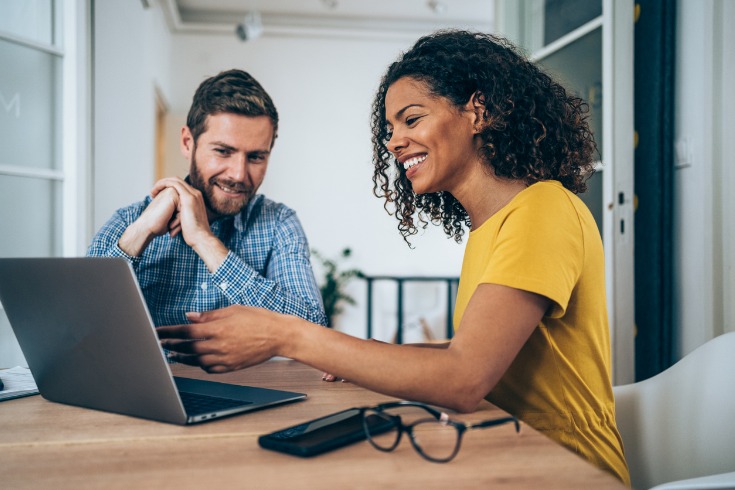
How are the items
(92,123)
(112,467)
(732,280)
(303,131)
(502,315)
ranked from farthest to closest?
(303,131)
(92,123)
(732,280)
(502,315)
(112,467)

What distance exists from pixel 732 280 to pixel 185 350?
5.39ft

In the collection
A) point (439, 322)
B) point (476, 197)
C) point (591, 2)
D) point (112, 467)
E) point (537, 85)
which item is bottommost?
point (439, 322)

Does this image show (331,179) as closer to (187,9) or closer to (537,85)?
(187,9)

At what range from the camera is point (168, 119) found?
5.39 m

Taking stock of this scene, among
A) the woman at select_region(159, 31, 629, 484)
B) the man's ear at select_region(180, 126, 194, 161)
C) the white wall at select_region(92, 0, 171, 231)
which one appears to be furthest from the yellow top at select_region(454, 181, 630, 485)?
the white wall at select_region(92, 0, 171, 231)

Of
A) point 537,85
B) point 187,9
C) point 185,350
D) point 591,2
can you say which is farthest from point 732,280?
point 187,9

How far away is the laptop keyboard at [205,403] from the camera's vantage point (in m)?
0.90

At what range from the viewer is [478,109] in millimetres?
1260

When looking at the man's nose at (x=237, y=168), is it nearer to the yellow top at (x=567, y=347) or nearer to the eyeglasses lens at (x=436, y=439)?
the yellow top at (x=567, y=347)

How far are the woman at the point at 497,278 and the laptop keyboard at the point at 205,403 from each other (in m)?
0.06

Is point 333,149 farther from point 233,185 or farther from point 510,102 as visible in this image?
point 510,102

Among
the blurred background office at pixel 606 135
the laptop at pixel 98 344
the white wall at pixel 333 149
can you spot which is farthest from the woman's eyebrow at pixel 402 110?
the white wall at pixel 333 149

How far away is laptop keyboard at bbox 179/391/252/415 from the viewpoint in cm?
90

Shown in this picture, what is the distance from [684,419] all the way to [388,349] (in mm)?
632
